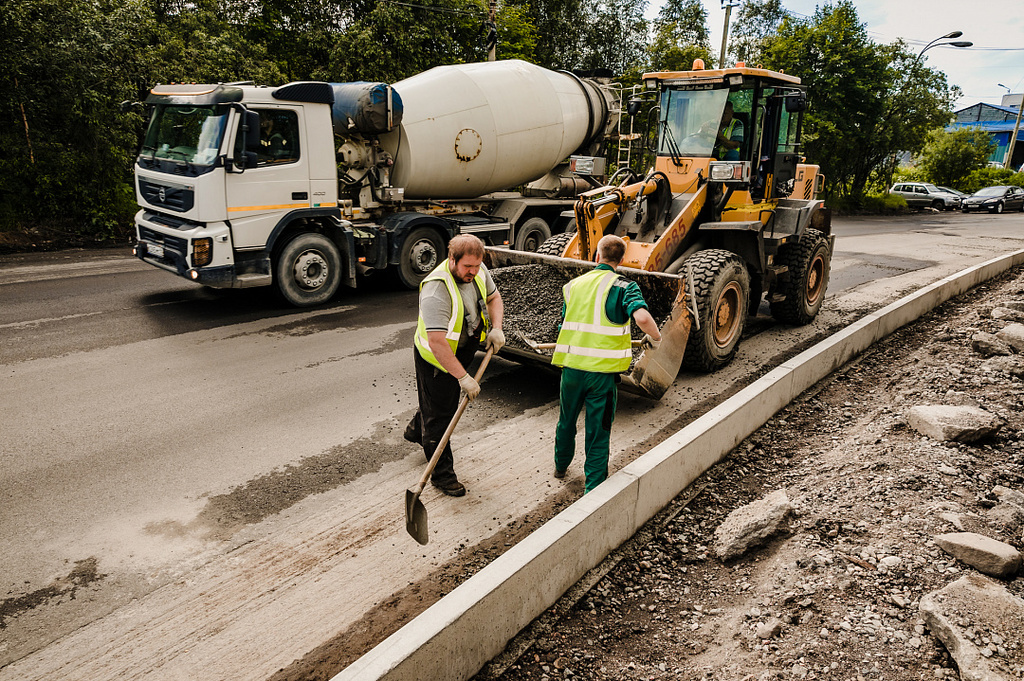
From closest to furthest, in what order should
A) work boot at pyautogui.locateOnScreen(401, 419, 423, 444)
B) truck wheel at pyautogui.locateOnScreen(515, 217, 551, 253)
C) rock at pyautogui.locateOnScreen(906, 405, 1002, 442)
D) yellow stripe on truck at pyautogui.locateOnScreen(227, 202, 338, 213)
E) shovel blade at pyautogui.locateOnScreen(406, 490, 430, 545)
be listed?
shovel blade at pyautogui.locateOnScreen(406, 490, 430, 545) < rock at pyautogui.locateOnScreen(906, 405, 1002, 442) < work boot at pyautogui.locateOnScreen(401, 419, 423, 444) < yellow stripe on truck at pyautogui.locateOnScreen(227, 202, 338, 213) < truck wheel at pyautogui.locateOnScreen(515, 217, 551, 253)

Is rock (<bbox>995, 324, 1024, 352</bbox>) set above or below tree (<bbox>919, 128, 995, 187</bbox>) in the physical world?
below

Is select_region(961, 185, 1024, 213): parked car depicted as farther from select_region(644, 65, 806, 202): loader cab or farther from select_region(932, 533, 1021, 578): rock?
select_region(932, 533, 1021, 578): rock

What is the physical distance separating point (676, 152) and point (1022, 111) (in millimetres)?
43495

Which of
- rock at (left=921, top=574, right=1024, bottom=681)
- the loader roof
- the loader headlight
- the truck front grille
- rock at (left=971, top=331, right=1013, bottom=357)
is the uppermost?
the loader roof

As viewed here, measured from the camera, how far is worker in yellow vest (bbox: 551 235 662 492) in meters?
4.08

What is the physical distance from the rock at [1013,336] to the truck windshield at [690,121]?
3459 mm

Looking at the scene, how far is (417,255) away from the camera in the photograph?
10.2m

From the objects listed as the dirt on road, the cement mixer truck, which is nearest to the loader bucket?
the dirt on road

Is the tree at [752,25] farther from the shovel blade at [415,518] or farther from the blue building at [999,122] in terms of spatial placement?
the shovel blade at [415,518]

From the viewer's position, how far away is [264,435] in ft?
16.9

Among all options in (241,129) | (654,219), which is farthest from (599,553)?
(241,129)

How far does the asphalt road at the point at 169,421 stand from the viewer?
3.62m

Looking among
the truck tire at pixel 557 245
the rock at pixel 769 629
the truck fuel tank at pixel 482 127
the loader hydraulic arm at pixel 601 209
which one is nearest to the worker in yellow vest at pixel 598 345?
the rock at pixel 769 629

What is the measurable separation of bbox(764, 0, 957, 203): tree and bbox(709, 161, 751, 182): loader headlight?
20.2 meters
